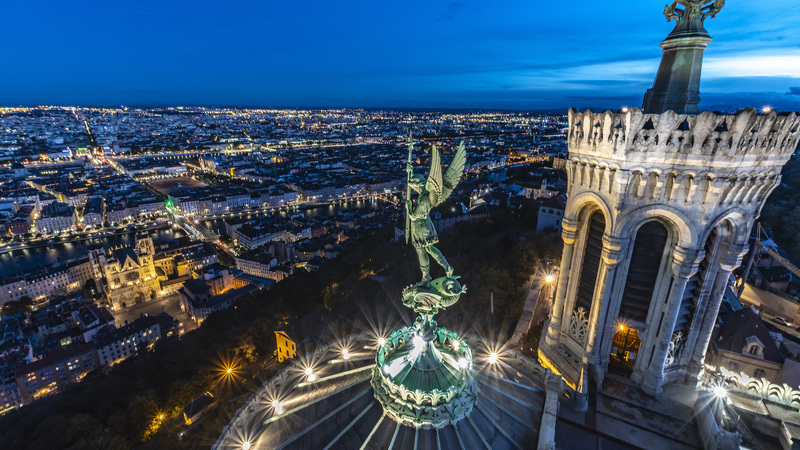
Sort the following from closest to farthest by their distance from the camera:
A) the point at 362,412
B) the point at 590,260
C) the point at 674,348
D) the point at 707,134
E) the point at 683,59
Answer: the point at 362,412
the point at 707,134
the point at 683,59
the point at 674,348
the point at 590,260

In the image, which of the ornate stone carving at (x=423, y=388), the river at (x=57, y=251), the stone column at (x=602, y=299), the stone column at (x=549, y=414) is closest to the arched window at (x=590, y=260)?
the stone column at (x=602, y=299)

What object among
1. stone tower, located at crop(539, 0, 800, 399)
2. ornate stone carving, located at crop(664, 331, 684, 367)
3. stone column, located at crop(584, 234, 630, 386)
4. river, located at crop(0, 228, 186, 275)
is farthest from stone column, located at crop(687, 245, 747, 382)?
river, located at crop(0, 228, 186, 275)

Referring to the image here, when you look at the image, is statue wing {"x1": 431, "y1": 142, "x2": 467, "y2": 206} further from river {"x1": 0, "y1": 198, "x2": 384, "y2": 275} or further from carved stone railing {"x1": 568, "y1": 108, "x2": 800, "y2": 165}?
river {"x1": 0, "y1": 198, "x2": 384, "y2": 275}

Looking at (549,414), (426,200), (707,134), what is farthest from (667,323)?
(426,200)

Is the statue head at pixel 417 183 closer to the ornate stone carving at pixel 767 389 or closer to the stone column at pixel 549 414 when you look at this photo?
the stone column at pixel 549 414

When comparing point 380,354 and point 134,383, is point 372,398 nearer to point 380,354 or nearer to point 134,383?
point 380,354

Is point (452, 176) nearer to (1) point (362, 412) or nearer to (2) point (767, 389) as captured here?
(1) point (362, 412)
